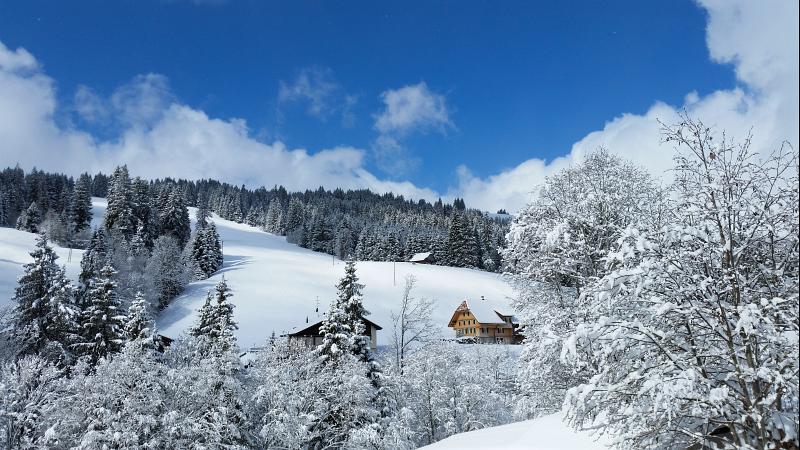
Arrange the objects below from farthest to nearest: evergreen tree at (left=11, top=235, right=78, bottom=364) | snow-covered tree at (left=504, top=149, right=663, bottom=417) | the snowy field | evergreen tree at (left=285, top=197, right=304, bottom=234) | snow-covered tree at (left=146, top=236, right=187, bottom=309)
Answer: evergreen tree at (left=285, top=197, right=304, bottom=234) < snow-covered tree at (left=146, top=236, right=187, bottom=309) < the snowy field < evergreen tree at (left=11, top=235, right=78, bottom=364) < snow-covered tree at (left=504, top=149, right=663, bottom=417)

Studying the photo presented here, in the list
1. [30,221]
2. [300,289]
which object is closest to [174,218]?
[30,221]

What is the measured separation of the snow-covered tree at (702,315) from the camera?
6507mm

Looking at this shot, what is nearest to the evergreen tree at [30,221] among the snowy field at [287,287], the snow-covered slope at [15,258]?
the snow-covered slope at [15,258]

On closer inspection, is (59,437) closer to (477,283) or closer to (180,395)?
(180,395)

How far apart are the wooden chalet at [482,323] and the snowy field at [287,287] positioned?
6.90 ft

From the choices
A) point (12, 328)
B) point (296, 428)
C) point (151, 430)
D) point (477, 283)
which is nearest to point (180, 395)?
point (151, 430)

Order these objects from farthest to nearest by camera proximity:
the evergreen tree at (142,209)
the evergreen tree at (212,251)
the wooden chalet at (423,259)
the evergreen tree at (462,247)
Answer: the wooden chalet at (423,259) < the evergreen tree at (462,247) < the evergreen tree at (212,251) < the evergreen tree at (142,209)

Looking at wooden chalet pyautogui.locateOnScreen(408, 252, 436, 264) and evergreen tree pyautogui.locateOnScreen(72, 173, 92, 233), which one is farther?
wooden chalet pyautogui.locateOnScreen(408, 252, 436, 264)

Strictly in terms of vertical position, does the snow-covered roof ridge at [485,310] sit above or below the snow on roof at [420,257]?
below

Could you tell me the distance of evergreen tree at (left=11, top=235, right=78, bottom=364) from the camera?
3784 centimetres

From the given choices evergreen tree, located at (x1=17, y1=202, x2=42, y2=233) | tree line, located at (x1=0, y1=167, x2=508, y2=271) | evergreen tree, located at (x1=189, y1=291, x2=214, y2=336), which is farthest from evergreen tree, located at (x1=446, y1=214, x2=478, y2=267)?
evergreen tree, located at (x1=17, y1=202, x2=42, y2=233)

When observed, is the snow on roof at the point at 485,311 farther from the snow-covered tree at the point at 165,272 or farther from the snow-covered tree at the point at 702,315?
the snow-covered tree at the point at 702,315

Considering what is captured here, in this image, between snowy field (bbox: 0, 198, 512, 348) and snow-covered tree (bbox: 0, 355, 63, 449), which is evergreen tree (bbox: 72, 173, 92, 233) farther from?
snow-covered tree (bbox: 0, 355, 63, 449)

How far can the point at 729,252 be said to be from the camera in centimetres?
724
